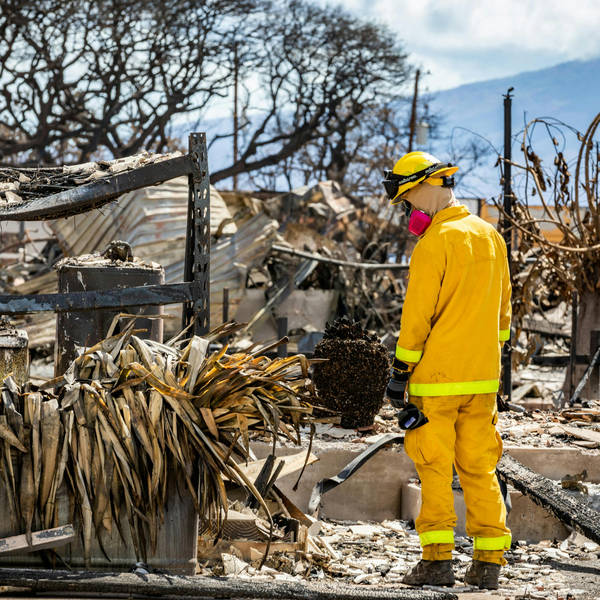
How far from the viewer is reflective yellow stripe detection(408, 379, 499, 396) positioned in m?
4.46

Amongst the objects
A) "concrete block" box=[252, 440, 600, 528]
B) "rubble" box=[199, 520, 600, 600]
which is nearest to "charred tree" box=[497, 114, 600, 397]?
"concrete block" box=[252, 440, 600, 528]

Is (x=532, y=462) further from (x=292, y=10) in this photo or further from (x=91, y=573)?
(x=292, y=10)

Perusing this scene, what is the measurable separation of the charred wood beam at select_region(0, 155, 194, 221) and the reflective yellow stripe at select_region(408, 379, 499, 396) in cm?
225

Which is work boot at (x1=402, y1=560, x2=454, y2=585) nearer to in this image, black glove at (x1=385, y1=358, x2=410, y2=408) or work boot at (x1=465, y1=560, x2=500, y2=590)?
work boot at (x1=465, y1=560, x2=500, y2=590)

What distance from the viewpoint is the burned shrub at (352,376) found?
24.2 ft

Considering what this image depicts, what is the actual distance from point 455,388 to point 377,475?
238cm

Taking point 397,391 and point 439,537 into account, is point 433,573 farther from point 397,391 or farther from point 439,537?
point 397,391

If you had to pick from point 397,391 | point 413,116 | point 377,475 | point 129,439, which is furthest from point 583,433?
point 413,116

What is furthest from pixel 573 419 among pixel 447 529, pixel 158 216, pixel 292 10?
pixel 292 10

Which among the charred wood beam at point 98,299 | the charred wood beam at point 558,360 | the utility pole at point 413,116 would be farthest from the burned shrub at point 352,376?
the utility pole at point 413,116

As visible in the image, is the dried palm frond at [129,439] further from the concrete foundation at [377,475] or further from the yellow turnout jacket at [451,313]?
the concrete foundation at [377,475]

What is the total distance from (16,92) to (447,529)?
1941 centimetres

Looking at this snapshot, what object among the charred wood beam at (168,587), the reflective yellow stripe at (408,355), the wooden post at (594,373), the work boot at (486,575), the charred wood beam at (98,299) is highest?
the charred wood beam at (98,299)

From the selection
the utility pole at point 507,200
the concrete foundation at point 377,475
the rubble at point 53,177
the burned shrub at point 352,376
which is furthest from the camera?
the utility pole at point 507,200
